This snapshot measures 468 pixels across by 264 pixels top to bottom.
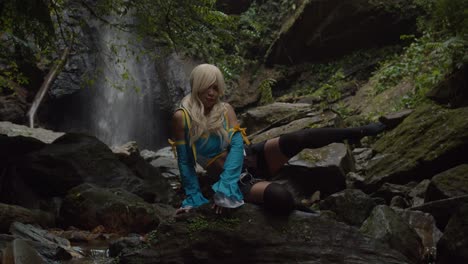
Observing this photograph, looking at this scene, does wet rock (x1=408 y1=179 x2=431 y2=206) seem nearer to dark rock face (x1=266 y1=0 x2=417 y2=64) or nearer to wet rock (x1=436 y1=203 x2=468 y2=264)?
wet rock (x1=436 y1=203 x2=468 y2=264)

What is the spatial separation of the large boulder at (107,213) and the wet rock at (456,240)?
4509mm

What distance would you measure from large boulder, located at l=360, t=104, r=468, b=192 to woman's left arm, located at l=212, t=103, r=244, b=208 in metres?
3.55

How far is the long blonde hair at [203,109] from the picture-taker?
374 centimetres

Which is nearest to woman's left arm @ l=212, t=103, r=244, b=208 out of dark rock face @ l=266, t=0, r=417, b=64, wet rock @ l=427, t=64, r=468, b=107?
wet rock @ l=427, t=64, r=468, b=107

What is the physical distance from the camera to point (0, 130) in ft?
41.7

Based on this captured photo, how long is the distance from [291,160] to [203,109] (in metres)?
4.49

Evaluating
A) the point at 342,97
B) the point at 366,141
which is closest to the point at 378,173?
the point at 366,141

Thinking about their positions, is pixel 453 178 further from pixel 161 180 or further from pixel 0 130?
pixel 0 130

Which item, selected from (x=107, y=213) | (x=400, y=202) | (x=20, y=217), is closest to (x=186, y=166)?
(x=400, y=202)

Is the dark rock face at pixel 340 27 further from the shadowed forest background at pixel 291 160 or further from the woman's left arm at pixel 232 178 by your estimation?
the woman's left arm at pixel 232 178

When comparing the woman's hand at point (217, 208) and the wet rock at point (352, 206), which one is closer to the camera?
the woman's hand at point (217, 208)

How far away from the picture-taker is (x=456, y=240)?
3.55m

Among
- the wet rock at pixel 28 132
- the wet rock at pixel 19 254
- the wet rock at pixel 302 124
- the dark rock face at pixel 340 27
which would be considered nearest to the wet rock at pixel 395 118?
the wet rock at pixel 302 124

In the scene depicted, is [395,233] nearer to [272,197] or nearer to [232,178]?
[272,197]
